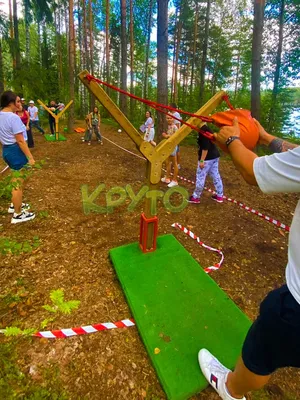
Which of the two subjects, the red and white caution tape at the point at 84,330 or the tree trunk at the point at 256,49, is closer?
the red and white caution tape at the point at 84,330

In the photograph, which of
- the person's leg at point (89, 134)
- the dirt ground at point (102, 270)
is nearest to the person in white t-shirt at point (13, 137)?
the dirt ground at point (102, 270)

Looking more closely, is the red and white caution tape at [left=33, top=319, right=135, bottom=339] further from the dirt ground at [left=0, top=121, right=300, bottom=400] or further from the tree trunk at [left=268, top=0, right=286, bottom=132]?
the tree trunk at [left=268, top=0, right=286, bottom=132]

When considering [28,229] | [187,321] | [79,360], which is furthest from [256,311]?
[28,229]

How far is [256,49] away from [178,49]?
48.7 feet

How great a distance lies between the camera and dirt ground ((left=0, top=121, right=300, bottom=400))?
1863mm

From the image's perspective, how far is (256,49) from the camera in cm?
715

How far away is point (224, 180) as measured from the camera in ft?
21.7

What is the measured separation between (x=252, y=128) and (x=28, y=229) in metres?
3.51

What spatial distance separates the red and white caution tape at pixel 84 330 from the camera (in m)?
2.10

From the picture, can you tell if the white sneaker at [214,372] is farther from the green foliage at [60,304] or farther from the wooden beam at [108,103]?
the wooden beam at [108,103]

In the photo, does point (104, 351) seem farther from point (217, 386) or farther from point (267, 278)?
point (267, 278)

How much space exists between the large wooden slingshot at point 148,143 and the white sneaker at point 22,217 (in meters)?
2.14

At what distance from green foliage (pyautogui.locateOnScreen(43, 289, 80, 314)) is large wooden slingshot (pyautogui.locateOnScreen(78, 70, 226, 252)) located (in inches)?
46.7

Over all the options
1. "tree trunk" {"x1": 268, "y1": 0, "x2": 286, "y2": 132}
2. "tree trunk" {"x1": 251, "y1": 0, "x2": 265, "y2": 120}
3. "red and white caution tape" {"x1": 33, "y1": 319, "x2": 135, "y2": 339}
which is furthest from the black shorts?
"tree trunk" {"x1": 268, "y1": 0, "x2": 286, "y2": 132}
